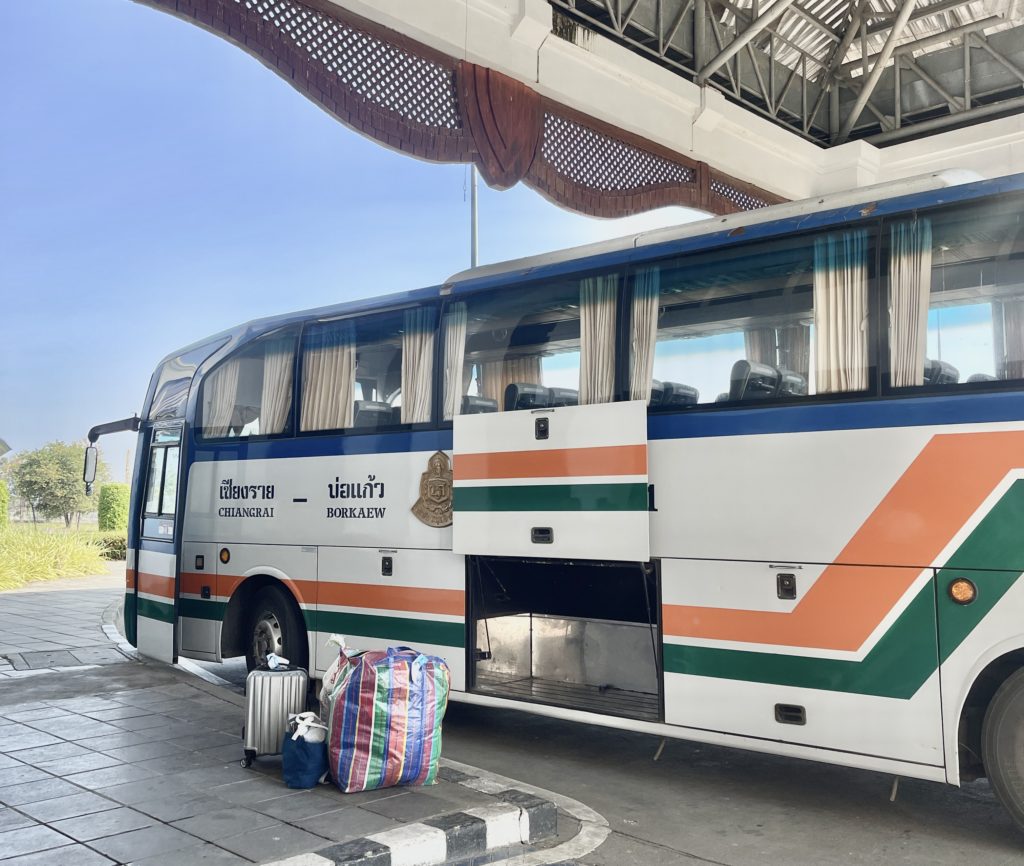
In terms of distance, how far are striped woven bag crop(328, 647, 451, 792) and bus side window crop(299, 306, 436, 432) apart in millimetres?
2231

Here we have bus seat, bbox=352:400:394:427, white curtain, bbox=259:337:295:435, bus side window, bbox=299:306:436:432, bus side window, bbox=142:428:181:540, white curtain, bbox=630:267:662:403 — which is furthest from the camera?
bus side window, bbox=142:428:181:540

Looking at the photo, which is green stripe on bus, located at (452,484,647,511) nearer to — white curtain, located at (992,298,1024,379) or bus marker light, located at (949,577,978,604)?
bus marker light, located at (949,577,978,604)

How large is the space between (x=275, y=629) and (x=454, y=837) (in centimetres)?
407

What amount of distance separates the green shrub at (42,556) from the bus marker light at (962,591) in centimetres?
1671

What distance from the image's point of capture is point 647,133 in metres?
10.6

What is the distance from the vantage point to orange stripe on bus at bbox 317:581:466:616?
6.70 meters

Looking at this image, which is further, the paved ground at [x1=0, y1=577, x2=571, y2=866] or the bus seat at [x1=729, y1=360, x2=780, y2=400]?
the bus seat at [x1=729, y1=360, x2=780, y2=400]

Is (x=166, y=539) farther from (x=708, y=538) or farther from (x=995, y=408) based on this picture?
(x=995, y=408)

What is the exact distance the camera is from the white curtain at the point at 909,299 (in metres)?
4.86

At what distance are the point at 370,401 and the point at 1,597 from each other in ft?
37.8

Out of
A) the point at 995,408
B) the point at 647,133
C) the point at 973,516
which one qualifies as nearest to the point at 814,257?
the point at 995,408

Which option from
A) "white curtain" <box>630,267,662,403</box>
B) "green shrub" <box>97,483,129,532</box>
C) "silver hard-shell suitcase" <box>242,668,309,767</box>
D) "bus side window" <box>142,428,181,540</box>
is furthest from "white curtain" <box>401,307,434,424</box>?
"green shrub" <box>97,483,129,532</box>

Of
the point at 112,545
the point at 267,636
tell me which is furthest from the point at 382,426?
the point at 112,545

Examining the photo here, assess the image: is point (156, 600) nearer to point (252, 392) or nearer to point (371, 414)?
point (252, 392)
